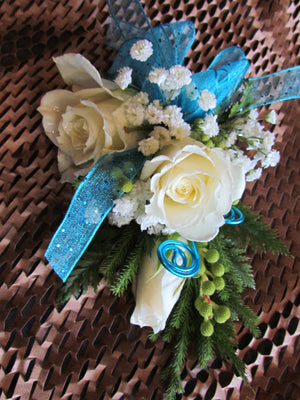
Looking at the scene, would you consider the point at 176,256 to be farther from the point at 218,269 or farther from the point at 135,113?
the point at 135,113

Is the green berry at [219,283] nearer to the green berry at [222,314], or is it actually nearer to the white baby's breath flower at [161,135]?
the green berry at [222,314]

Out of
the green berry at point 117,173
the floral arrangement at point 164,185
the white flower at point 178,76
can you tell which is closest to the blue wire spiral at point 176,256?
the floral arrangement at point 164,185

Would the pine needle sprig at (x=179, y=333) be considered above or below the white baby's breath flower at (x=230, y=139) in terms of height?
below

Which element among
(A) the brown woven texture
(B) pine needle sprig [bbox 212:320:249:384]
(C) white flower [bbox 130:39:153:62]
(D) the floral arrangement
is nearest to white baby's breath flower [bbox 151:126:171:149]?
(D) the floral arrangement

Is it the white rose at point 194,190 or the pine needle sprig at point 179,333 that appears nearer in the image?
the white rose at point 194,190

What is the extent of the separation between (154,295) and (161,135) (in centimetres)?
24

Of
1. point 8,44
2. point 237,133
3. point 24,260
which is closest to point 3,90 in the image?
point 8,44

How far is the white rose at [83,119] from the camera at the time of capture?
55cm

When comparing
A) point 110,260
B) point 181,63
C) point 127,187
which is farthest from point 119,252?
point 181,63

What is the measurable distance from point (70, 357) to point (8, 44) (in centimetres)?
57

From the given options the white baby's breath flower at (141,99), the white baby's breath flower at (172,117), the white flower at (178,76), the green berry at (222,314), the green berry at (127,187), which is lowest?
the green berry at (222,314)

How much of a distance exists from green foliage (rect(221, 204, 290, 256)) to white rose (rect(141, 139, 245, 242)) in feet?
0.45

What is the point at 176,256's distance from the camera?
0.57 m

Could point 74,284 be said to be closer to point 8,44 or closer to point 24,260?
point 24,260
